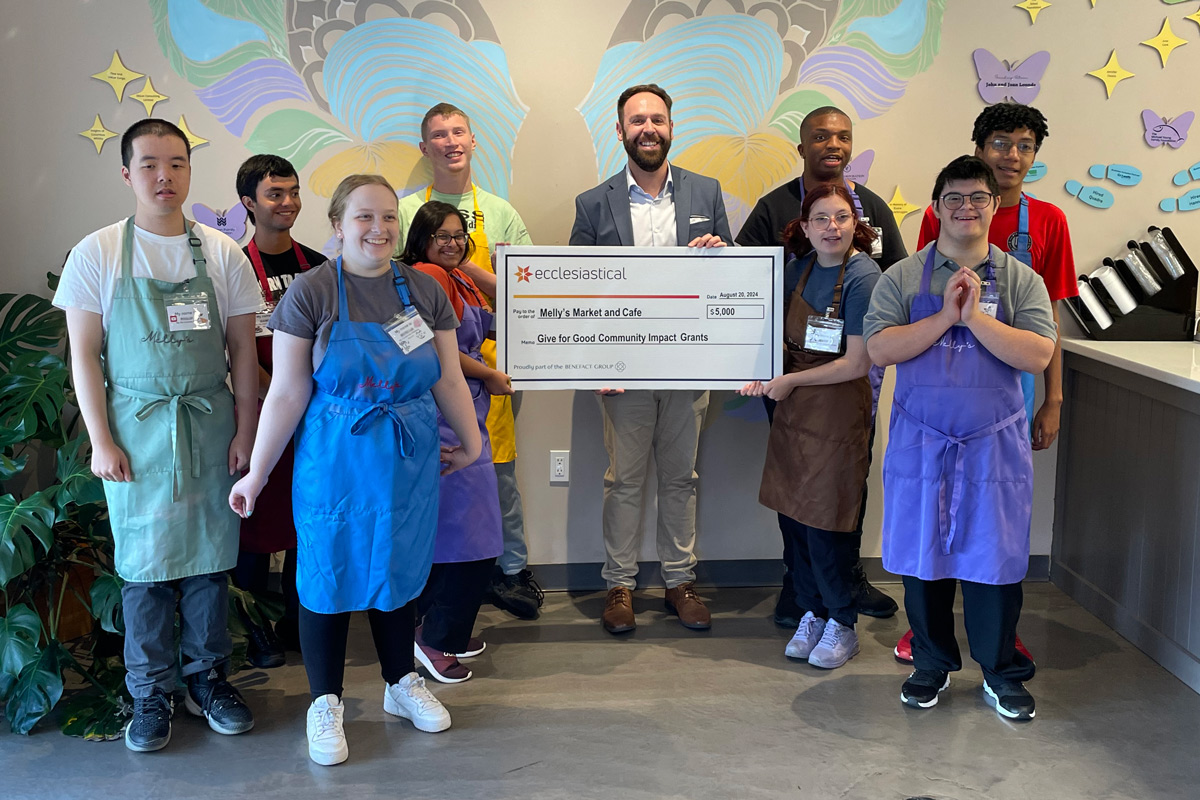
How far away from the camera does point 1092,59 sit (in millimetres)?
3861

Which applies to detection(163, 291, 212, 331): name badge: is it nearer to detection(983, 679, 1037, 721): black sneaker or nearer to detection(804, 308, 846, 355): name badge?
detection(804, 308, 846, 355): name badge

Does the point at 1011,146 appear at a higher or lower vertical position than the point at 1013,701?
higher

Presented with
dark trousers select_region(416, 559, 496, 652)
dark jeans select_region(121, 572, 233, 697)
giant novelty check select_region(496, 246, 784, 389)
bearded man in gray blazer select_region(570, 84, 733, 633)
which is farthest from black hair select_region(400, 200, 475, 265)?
dark jeans select_region(121, 572, 233, 697)

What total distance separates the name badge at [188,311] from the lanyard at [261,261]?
17.5 inches

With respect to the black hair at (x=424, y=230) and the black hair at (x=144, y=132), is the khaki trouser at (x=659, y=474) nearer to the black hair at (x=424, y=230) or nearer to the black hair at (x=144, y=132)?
the black hair at (x=424, y=230)

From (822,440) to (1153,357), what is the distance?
1.29m

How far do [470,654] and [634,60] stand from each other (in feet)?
7.55

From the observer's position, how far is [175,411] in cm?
262

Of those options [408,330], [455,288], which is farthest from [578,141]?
[408,330]

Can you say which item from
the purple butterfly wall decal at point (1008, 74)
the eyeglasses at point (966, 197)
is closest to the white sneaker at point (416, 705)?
the eyeglasses at point (966, 197)

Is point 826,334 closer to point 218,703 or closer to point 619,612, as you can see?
point 619,612

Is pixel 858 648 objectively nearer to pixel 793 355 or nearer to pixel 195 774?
pixel 793 355

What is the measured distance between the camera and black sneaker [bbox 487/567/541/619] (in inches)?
147

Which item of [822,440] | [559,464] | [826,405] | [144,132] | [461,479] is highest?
[144,132]
